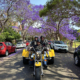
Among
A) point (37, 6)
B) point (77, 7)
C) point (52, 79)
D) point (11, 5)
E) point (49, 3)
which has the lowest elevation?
point (52, 79)

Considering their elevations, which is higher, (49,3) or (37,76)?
(49,3)

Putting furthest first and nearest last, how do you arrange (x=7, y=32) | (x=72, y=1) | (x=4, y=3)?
(x=7, y=32), (x=4, y=3), (x=72, y=1)

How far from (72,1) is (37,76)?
8705 millimetres

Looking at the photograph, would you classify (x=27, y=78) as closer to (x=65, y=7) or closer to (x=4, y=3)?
(x=65, y=7)

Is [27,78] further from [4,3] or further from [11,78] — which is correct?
[4,3]

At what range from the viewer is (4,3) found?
1530 cm

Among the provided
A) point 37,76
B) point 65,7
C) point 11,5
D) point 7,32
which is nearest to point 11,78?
point 37,76

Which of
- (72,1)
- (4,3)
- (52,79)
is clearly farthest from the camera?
(4,3)

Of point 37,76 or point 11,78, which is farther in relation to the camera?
point 11,78

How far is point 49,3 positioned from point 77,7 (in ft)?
9.72

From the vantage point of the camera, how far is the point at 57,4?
1071cm

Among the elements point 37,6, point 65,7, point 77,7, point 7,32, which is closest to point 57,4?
point 65,7

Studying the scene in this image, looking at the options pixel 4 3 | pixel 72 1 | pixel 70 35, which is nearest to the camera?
pixel 72 1

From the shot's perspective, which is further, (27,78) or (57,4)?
(57,4)
